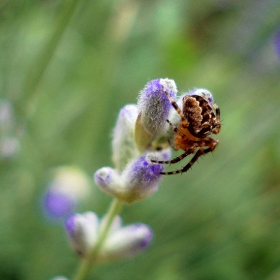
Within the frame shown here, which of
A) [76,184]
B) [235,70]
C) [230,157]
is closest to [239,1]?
[235,70]

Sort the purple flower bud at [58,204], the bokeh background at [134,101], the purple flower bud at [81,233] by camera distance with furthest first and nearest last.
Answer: the purple flower bud at [58,204]
the bokeh background at [134,101]
the purple flower bud at [81,233]

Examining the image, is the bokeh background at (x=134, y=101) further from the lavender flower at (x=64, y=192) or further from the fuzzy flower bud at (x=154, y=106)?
the fuzzy flower bud at (x=154, y=106)

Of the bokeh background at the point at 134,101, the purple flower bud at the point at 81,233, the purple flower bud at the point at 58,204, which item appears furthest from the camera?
the purple flower bud at the point at 58,204

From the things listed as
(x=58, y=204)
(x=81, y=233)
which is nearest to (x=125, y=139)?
(x=81, y=233)

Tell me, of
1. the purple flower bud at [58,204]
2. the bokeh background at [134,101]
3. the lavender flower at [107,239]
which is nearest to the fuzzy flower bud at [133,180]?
the lavender flower at [107,239]

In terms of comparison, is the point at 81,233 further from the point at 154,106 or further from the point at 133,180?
the point at 154,106

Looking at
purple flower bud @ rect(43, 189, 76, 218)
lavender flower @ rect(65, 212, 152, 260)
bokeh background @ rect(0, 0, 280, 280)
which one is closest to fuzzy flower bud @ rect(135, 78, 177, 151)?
lavender flower @ rect(65, 212, 152, 260)

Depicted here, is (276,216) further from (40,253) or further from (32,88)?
(32,88)

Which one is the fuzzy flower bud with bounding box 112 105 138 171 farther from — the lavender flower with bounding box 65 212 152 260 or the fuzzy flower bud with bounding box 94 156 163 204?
the lavender flower with bounding box 65 212 152 260
